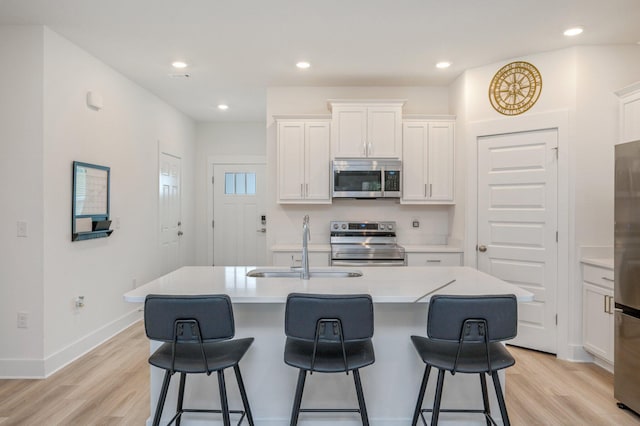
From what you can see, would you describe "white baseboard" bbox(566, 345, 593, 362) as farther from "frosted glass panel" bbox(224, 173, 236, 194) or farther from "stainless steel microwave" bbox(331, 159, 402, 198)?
"frosted glass panel" bbox(224, 173, 236, 194)

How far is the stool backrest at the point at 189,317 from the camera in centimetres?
175

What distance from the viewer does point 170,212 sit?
545cm

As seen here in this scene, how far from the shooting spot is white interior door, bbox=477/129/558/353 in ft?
11.5

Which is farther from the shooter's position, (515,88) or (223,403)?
(515,88)

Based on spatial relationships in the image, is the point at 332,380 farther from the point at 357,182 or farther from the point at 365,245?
the point at 357,182

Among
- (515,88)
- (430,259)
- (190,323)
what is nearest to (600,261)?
(430,259)

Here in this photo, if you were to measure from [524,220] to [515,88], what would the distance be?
1225mm

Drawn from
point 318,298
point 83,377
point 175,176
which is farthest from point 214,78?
point 318,298

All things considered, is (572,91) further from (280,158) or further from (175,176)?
(175,176)

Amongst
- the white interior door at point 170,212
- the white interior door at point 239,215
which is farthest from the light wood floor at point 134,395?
the white interior door at point 239,215

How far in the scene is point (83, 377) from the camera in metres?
3.03

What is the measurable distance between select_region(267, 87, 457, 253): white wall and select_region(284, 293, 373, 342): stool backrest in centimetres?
282

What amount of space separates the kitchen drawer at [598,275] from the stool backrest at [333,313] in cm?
231

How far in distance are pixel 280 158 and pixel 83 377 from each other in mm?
2642
